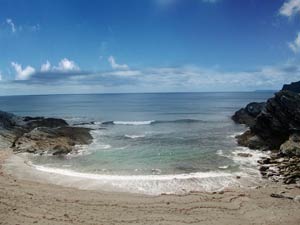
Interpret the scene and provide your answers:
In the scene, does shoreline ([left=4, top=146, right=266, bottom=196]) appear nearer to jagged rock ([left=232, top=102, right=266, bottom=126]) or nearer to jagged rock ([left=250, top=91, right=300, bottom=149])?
jagged rock ([left=250, top=91, right=300, bottom=149])

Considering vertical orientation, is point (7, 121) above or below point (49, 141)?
above

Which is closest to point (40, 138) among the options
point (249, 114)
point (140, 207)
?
point (140, 207)

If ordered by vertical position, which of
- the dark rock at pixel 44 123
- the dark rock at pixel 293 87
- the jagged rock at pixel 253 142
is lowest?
the jagged rock at pixel 253 142

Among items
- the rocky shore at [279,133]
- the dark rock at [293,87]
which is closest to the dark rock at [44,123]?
the rocky shore at [279,133]

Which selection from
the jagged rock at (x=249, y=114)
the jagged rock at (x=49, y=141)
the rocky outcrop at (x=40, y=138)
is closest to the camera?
the jagged rock at (x=49, y=141)

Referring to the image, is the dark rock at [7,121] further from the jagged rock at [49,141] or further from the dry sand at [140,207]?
the dry sand at [140,207]

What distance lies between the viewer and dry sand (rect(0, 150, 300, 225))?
60.6ft

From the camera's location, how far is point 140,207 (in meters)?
20.8

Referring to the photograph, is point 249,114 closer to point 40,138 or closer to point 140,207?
point 40,138

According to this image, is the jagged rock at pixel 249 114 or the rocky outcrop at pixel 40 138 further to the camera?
the jagged rock at pixel 249 114

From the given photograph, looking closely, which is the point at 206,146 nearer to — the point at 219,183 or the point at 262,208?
the point at 219,183

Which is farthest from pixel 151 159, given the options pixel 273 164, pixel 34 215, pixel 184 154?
pixel 34 215

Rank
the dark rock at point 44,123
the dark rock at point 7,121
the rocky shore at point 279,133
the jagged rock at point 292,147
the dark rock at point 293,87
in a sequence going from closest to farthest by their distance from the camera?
the rocky shore at point 279,133 → the jagged rock at point 292,147 → the dark rock at point 7,121 → the dark rock at point 44,123 → the dark rock at point 293,87

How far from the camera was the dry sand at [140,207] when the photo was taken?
18484 millimetres
